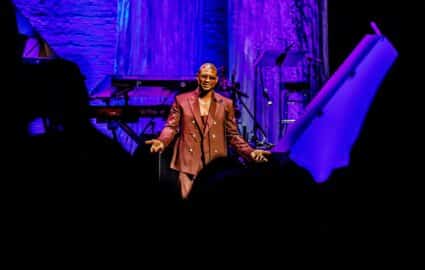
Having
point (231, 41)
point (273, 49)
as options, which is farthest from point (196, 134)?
point (231, 41)

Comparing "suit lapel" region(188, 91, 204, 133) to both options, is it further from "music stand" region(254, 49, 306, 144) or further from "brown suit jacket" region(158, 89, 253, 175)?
"music stand" region(254, 49, 306, 144)

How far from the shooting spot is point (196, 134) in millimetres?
3957

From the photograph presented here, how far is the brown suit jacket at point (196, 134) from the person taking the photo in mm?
3916

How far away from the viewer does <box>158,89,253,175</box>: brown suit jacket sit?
3.92 m

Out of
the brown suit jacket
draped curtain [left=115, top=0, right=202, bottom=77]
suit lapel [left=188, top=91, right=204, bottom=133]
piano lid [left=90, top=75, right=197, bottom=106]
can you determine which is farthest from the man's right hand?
draped curtain [left=115, top=0, right=202, bottom=77]

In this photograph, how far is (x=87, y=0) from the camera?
7910 millimetres

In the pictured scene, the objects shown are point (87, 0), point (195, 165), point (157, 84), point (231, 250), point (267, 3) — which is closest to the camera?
point (231, 250)

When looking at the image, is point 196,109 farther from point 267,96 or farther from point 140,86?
point 267,96

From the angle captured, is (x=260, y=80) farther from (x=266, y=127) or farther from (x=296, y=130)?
(x=296, y=130)

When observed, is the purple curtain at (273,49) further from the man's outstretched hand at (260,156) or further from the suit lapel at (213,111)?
the man's outstretched hand at (260,156)

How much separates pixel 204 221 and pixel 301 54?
453cm

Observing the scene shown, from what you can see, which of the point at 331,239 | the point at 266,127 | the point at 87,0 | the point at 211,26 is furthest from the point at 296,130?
the point at 87,0

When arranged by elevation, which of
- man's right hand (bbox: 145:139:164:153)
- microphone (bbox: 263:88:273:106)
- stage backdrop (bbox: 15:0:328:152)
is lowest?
man's right hand (bbox: 145:139:164:153)

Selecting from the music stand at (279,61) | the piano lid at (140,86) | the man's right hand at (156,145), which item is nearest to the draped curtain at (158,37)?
the piano lid at (140,86)
